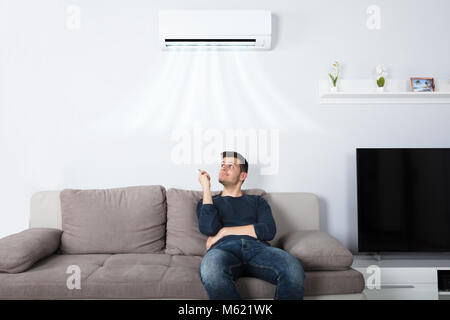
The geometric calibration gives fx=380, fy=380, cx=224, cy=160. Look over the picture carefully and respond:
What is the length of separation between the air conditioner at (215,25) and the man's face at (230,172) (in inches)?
37.0

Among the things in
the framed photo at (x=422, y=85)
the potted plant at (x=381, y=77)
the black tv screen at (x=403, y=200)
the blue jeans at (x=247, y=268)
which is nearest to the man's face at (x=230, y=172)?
the blue jeans at (x=247, y=268)

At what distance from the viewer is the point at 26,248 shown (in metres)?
1.98

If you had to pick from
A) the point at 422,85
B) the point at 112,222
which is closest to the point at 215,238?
the point at 112,222

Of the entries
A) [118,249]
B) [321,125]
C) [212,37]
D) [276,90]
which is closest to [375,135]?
[321,125]

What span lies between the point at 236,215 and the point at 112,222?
78 cm

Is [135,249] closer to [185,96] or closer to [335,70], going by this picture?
[185,96]

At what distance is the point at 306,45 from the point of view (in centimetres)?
281

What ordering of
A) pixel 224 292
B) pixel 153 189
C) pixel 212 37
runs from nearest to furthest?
pixel 224 292
pixel 153 189
pixel 212 37

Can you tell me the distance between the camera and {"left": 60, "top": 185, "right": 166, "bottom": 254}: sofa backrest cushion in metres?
2.33

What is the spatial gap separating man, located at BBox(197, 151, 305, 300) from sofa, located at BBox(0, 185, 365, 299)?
9cm

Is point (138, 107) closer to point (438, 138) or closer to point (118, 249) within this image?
point (118, 249)

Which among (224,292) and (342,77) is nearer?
(224,292)

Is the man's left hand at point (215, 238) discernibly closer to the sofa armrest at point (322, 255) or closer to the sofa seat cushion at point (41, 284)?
the sofa armrest at point (322, 255)

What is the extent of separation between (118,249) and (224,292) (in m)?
0.90
